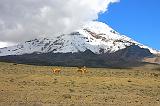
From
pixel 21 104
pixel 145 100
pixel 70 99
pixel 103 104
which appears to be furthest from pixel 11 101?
pixel 145 100

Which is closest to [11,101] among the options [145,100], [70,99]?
[70,99]

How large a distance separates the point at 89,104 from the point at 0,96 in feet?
24.4

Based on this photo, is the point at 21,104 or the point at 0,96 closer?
the point at 21,104

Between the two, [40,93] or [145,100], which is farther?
[40,93]

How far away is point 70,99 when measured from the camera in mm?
32406

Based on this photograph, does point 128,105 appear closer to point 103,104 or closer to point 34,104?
point 103,104

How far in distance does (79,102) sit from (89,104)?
3.69 ft

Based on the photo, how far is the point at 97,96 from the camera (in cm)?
3506

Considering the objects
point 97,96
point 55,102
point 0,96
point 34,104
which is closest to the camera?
point 34,104

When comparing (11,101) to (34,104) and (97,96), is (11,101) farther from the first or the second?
(97,96)

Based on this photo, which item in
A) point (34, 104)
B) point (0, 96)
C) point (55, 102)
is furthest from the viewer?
point (0, 96)

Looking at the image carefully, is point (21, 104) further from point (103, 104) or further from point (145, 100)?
point (145, 100)

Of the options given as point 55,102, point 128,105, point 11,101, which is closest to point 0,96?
point 11,101

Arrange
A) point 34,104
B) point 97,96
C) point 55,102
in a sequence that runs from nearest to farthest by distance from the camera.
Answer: point 34,104
point 55,102
point 97,96
